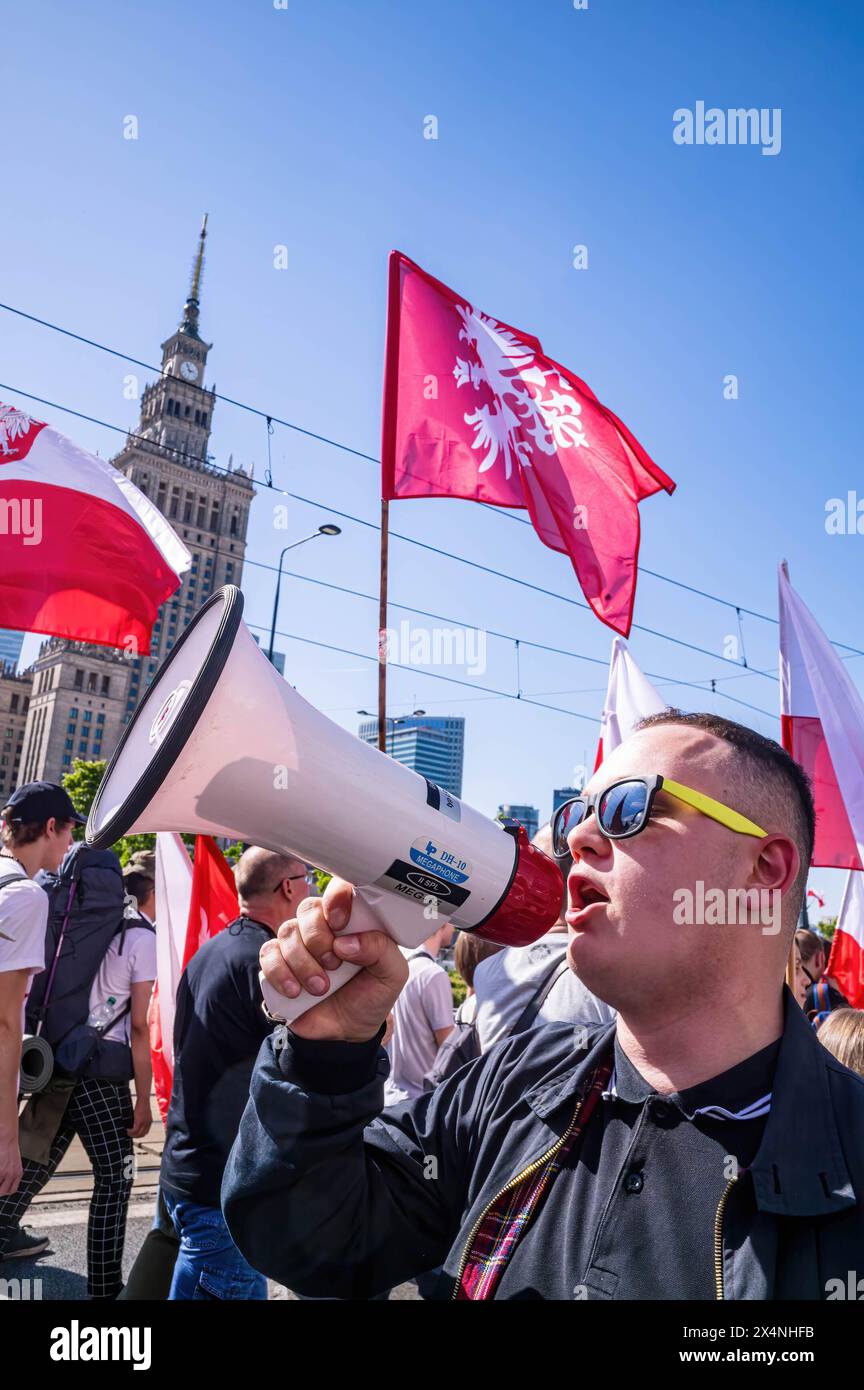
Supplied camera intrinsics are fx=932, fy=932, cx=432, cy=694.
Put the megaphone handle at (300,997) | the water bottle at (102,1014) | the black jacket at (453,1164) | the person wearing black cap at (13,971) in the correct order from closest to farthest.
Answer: the black jacket at (453,1164) < the megaphone handle at (300,997) < the person wearing black cap at (13,971) < the water bottle at (102,1014)

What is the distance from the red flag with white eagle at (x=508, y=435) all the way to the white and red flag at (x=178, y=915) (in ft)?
7.70

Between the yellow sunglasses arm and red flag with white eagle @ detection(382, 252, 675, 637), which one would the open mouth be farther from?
red flag with white eagle @ detection(382, 252, 675, 637)

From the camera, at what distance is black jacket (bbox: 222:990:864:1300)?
1.19 metres

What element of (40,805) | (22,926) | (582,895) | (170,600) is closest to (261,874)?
(22,926)

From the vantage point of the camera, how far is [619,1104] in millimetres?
1437

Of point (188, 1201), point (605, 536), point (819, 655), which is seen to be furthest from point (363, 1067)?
point (819, 655)

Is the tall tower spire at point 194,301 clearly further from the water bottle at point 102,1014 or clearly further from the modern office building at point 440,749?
the water bottle at point 102,1014

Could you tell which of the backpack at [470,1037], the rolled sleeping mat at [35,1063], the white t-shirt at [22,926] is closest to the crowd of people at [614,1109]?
the backpack at [470,1037]

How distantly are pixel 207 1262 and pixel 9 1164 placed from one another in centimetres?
70

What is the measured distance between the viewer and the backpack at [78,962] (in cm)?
377

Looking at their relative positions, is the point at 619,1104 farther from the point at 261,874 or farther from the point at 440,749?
the point at 440,749

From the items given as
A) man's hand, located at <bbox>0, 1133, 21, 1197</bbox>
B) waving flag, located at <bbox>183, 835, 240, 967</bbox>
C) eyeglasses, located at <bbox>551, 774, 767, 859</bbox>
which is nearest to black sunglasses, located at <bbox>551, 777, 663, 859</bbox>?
eyeglasses, located at <bbox>551, 774, 767, 859</bbox>

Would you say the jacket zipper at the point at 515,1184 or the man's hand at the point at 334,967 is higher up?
the man's hand at the point at 334,967

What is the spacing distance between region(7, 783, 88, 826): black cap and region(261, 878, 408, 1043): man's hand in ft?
7.51
